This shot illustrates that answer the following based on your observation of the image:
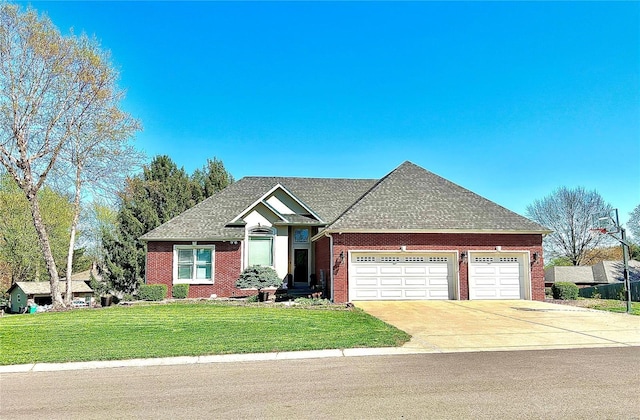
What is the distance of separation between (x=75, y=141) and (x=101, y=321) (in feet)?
40.4

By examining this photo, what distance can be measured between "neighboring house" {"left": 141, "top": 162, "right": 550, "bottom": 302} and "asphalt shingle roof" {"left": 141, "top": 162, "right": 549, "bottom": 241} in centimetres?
Answer: 6

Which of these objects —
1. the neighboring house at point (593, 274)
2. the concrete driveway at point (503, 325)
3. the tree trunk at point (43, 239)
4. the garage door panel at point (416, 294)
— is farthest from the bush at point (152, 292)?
the neighboring house at point (593, 274)

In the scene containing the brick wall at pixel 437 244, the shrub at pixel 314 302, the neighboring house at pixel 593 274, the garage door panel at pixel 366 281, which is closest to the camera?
the shrub at pixel 314 302

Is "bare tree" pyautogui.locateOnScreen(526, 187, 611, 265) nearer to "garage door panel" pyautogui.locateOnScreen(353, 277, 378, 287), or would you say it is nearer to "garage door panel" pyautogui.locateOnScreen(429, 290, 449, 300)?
"garage door panel" pyautogui.locateOnScreen(429, 290, 449, 300)

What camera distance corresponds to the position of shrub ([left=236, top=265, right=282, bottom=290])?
66.6ft

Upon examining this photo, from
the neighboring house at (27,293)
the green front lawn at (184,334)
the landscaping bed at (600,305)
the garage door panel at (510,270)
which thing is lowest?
the neighboring house at (27,293)

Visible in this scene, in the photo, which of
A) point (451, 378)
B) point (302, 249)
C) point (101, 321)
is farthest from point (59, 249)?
point (451, 378)

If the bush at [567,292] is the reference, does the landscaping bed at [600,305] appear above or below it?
below

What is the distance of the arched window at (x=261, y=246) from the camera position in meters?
23.1

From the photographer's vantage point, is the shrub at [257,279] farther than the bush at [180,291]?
No

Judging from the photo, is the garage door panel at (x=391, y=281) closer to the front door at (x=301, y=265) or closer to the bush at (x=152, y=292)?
the front door at (x=301, y=265)

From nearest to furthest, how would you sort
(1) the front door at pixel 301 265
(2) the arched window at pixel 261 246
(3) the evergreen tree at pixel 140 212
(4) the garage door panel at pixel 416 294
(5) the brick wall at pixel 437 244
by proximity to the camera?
(5) the brick wall at pixel 437 244
(4) the garage door panel at pixel 416 294
(2) the arched window at pixel 261 246
(1) the front door at pixel 301 265
(3) the evergreen tree at pixel 140 212

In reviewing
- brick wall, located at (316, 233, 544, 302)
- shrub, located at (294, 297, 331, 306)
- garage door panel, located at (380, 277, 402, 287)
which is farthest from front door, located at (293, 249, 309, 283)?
garage door panel, located at (380, 277, 402, 287)

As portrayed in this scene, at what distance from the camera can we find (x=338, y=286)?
19.0 metres
